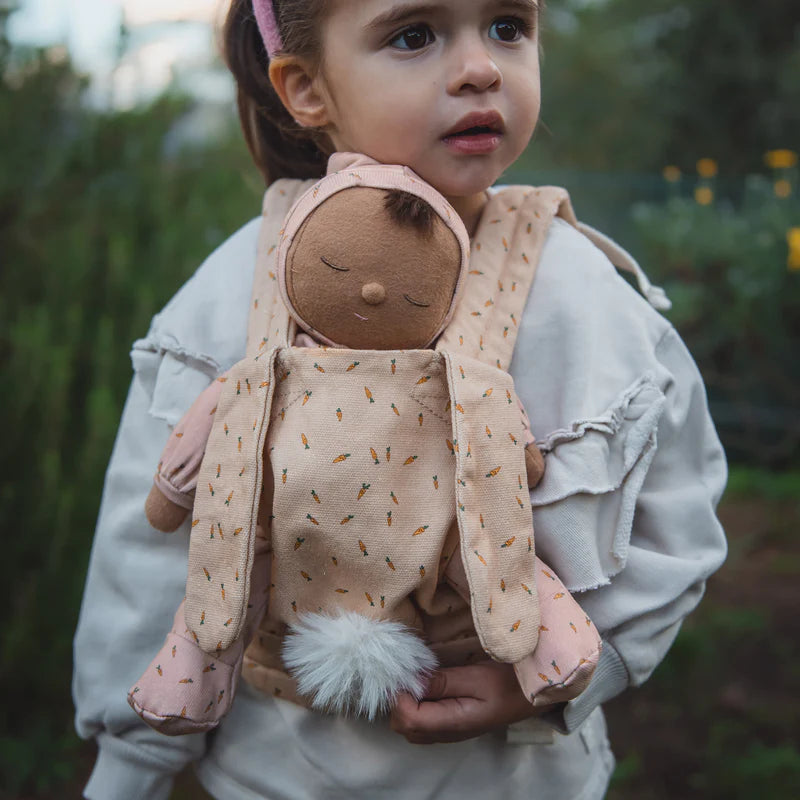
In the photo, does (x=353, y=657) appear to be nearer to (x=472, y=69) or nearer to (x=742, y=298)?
(x=472, y=69)

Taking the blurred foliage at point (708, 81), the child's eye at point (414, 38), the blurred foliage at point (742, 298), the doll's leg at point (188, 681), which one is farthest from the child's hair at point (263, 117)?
the blurred foliage at point (708, 81)

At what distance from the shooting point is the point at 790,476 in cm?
488

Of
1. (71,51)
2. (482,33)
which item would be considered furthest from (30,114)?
(482,33)

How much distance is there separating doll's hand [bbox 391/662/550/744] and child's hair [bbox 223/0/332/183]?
0.78m

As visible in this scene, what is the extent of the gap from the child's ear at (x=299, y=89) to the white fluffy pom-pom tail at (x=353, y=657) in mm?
669

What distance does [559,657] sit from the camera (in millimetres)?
1041

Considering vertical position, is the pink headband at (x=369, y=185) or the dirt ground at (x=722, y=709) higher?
the pink headband at (x=369, y=185)

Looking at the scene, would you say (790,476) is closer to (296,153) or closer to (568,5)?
(296,153)

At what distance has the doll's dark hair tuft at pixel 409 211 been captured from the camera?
3.30 feet

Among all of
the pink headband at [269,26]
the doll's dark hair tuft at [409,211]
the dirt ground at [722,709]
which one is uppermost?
the pink headband at [269,26]

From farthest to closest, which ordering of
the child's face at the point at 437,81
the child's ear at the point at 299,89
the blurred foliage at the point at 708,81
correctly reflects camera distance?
1. the blurred foliage at the point at 708,81
2. the child's ear at the point at 299,89
3. the child's face at the point at 437,81

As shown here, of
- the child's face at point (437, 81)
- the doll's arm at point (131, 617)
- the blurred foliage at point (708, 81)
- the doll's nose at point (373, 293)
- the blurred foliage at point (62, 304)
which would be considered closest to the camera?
the doll's nose at point (373, 293)

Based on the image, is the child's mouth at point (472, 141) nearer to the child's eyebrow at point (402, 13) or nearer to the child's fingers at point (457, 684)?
the child's eyebrow at point (402, 13)

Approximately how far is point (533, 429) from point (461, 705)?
37 centimetres
